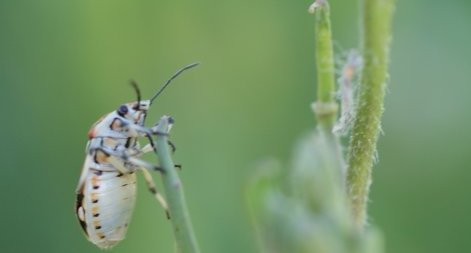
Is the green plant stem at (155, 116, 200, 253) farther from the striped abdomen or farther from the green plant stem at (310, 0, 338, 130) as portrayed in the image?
the striped abdomen

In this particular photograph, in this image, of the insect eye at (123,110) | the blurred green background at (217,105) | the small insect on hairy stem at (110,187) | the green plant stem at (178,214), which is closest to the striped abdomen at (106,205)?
the small insect on hairy stem at (110,187)

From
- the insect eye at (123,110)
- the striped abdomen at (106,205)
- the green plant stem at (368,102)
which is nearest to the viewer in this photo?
the green plant stem at (368,102)

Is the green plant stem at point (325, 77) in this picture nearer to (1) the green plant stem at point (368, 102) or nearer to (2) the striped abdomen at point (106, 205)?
(1) the green plant stem at point (368, 102)

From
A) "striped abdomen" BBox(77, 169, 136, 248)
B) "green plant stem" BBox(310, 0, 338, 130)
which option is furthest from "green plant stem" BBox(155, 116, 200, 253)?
"striped abdomen" BBox(77, 169, 136, 248)

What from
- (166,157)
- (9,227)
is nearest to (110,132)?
(166,157)

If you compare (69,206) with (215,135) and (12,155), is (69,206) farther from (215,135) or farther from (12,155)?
(215,135)
